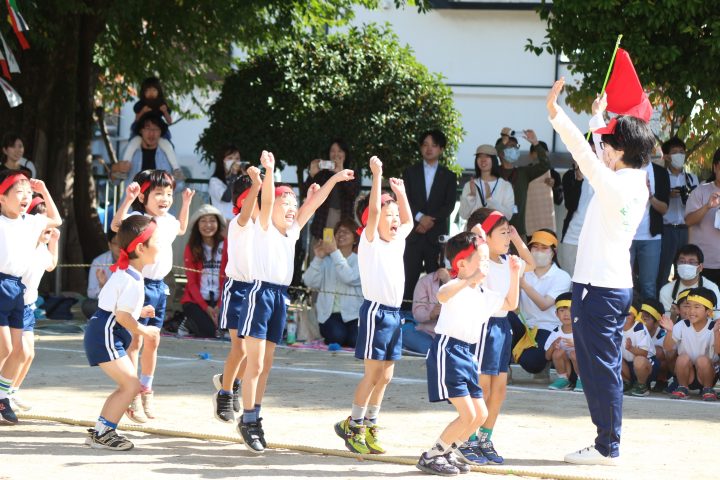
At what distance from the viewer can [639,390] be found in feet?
31.1

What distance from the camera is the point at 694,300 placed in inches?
377

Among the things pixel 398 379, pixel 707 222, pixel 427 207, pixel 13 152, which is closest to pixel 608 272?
pixel 398 379

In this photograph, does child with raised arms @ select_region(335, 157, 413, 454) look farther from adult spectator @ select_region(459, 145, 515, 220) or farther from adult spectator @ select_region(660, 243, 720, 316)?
adult spectator @ select_region(459, 145, 515, 220)

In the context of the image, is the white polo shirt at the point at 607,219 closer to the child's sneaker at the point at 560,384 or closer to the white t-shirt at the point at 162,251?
the white t-shirt at the point at 162,251

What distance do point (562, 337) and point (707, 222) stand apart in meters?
2.59

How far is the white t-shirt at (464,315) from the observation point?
6527mm

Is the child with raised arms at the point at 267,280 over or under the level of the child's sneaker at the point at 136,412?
over

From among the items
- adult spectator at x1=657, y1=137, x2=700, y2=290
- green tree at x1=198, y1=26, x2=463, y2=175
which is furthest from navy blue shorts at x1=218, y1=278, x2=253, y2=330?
green tree at x1=198, y1=26, x2=463, y2=175

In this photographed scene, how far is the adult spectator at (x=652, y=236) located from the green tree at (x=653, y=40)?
69 centimetres

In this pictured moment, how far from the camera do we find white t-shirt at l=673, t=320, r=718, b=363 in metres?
9.47

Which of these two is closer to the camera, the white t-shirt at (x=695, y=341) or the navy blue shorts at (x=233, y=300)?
the navy blue shorts at (x=233, y=300)

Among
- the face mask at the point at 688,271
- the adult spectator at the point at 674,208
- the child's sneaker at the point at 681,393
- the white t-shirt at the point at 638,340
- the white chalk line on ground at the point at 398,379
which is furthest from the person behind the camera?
the adult spectator at the point at 674,208

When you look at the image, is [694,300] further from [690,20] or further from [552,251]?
[690,20]

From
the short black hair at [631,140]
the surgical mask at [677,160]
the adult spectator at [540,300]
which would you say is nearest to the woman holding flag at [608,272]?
the short black hair at [631,140]
